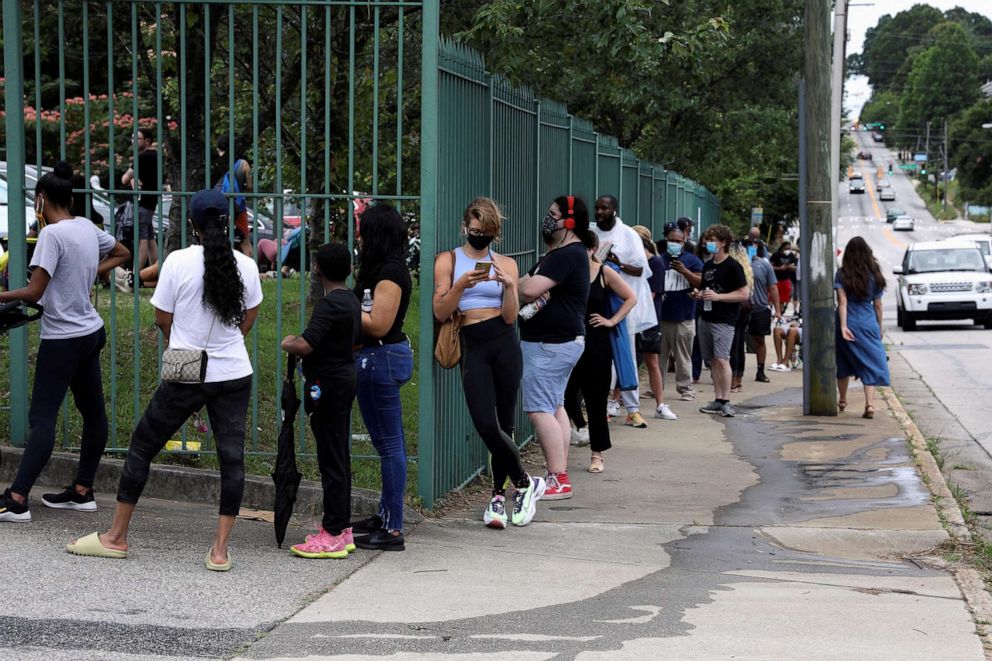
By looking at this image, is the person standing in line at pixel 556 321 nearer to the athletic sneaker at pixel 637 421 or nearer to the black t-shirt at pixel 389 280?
the black t-shirt at pixel 389 280

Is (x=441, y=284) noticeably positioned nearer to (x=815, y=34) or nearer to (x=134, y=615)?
(x=134, y=615)

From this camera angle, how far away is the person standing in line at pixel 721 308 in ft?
41.7

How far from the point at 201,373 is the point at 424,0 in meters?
2.47

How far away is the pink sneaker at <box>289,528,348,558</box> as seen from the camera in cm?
652

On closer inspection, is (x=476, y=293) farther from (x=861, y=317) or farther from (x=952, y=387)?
(x=952, y=387)

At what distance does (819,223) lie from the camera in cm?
1255

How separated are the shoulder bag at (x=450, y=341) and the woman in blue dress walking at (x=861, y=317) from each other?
6.17 m

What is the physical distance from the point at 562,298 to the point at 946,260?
21029mm

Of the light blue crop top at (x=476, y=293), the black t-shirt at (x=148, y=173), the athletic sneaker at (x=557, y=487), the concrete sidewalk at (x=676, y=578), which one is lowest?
the concrete sidewalk at (x=676, y=578)

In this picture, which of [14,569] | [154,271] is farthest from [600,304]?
[14,569]

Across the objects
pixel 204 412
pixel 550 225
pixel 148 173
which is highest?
pixel 148 173

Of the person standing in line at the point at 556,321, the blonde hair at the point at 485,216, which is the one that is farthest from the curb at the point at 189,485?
the blonde hair at the point at 485,216

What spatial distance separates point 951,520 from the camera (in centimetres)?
809

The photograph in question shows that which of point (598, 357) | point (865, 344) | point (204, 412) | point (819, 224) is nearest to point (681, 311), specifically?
point (819, 224)
